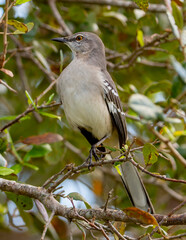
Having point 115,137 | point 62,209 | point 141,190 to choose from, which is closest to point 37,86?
point 115,137

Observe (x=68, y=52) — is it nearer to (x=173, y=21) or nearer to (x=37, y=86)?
(x=37, y=86)

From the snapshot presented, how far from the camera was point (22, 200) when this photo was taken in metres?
3.50

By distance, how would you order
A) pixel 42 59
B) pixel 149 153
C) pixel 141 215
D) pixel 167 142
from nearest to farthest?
pixel 167 142
pixel 141 215
pixel 149 153
pixel 42 59

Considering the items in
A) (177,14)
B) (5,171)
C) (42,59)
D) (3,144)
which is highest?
(42,59)

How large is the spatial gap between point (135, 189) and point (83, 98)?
115 cm

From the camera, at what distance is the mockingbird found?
4238 millimetres

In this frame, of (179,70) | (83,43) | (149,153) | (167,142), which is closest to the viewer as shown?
(179,70)

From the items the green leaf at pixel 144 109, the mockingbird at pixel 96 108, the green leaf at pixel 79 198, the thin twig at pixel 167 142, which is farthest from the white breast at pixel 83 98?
the green leaf at pixel 144 109

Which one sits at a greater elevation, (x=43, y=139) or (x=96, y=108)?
→ (x=96, y=108)

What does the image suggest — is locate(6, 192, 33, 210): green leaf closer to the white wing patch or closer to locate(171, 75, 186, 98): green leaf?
the white wing patch

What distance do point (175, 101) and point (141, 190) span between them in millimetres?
2059

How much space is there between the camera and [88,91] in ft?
14.0

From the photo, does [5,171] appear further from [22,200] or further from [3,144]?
[3,144]

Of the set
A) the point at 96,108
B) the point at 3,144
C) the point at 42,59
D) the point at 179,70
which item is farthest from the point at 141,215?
the point at 42,59
